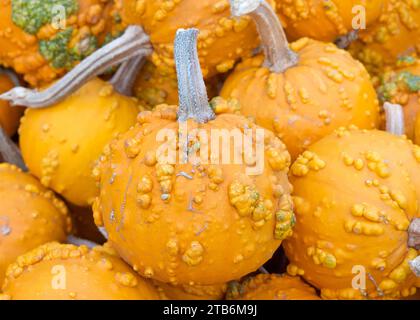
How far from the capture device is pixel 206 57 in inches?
66.4

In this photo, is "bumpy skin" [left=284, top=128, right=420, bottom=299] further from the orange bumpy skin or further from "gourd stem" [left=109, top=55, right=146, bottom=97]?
Result: "gourd stem" [left=109, top=55, right=146, bottom=97]

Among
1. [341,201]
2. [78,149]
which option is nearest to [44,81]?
[78,149]

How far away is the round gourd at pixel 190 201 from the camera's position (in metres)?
1.24

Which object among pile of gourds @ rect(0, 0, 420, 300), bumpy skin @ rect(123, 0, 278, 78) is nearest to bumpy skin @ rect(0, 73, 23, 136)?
pile of gourds @ rect(0, 0, 420, 300)

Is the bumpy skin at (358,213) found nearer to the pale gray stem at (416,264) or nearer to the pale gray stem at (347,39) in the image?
the pale gray stem at (416,264)

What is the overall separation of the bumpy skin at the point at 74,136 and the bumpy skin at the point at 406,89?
33.6 inches

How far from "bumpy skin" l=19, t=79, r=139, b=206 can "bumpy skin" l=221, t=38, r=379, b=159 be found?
412 mm

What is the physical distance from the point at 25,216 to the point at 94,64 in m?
0.51

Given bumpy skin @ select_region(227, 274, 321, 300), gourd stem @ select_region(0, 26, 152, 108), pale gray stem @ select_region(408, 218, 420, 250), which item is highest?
gourd stem @ select_region(0, 26, 152, 108)

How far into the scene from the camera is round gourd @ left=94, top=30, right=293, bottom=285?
1244mm

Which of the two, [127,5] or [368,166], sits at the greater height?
[127,5]

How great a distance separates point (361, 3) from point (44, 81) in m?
1.10

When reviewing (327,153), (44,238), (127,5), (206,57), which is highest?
(127,5)

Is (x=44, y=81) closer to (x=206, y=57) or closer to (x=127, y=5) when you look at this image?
(x=127, y=5)
